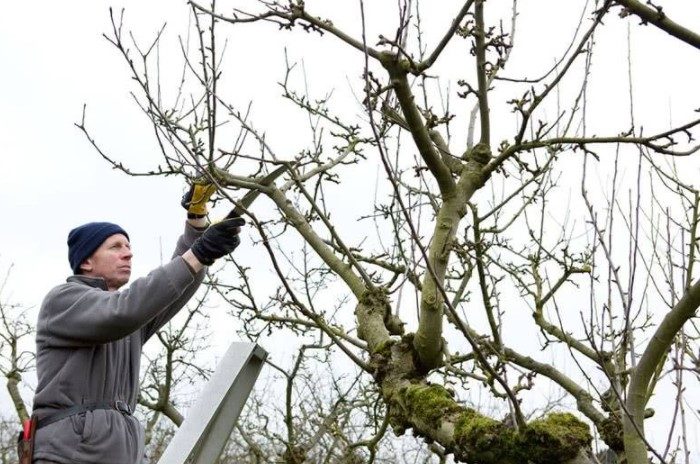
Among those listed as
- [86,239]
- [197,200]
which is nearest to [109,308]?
[86,239]

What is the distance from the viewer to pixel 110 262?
11.9 feet

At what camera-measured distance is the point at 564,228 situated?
6.14m

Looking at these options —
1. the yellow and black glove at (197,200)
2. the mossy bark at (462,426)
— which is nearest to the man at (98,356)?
the yellow and black glove at (197,200)

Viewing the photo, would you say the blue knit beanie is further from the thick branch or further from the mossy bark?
the thick branch

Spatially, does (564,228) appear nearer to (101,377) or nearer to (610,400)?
(610,400)

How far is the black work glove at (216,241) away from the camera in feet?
10.9

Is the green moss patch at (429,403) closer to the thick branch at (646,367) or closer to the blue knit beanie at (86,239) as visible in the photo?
the thick branch at (646,367)

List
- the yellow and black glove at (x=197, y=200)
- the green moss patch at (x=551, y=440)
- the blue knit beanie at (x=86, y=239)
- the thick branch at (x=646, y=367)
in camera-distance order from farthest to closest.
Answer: the yellow and black glove at (x=197, y=200) < the blue knit beanie at (x=86, y=239) < the green moss patch at (x=551, y=440) < the thick branch at (x=646, y=367)

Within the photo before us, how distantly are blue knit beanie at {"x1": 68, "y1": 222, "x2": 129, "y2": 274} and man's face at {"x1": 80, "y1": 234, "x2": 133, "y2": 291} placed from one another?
2cm

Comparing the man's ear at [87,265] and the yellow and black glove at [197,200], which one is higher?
the yellow and black glove at [197,200]

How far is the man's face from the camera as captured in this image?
3625mm

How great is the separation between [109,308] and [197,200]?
0.89 m

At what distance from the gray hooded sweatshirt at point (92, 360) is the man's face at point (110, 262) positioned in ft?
0.64

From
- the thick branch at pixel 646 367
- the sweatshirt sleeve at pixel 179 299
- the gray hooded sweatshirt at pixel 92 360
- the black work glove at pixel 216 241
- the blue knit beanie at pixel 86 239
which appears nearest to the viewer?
the thick branch at pixel 646 367
